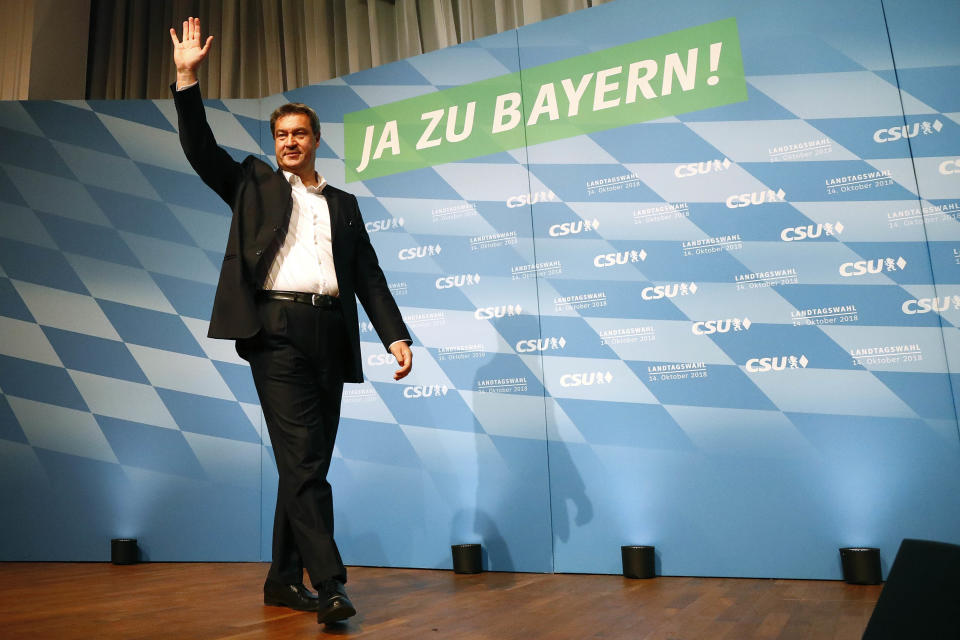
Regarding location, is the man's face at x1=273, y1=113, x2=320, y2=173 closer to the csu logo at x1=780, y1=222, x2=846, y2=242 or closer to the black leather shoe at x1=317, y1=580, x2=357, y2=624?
the black leather shoe at x1=317, y1=580, x2=357, y2=624

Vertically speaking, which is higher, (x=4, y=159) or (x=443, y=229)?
(x=4, y=159)

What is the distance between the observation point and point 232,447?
3502mm

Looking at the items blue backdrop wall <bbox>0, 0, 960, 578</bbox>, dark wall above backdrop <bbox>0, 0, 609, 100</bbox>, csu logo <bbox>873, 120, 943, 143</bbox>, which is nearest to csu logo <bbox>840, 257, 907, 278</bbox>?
blue backdrop wall <bbox>0, 0, 960, 578</bbox>

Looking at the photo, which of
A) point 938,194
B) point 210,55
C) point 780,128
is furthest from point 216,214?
point 938,194

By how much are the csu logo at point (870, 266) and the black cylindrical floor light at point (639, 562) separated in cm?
125

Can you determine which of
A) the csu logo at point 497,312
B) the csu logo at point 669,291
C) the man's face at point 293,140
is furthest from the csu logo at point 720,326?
the man's face at point 293,140

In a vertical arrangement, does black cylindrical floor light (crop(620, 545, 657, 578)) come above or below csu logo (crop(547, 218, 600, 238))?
below

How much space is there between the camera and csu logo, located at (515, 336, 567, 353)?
9.77 feet

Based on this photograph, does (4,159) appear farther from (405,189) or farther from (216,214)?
(405,189)

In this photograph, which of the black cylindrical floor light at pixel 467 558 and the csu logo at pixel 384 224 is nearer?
the black cylindrical floor light at pixel 467 558

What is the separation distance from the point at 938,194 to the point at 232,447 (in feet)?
10.6

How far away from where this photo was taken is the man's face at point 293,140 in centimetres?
215

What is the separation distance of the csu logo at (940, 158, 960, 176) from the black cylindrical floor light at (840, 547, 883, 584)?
1344 millimetres

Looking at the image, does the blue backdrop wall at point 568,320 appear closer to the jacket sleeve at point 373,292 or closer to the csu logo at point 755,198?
the csu logo at point 755,198
